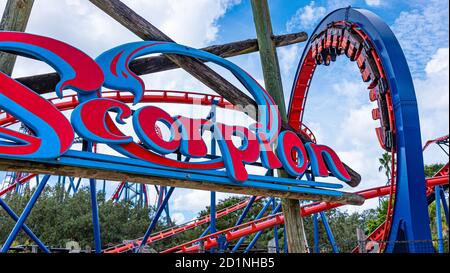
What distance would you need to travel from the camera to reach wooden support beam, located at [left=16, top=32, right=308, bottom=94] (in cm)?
476

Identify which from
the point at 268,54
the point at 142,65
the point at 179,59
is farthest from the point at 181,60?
the point at 268,54

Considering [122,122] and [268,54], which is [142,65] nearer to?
[122,122]

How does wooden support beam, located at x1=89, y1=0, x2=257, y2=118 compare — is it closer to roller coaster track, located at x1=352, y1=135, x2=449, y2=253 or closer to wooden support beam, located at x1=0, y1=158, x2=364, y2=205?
wooden support beam, located at x1=0, y1=158, x2=364, y2=205

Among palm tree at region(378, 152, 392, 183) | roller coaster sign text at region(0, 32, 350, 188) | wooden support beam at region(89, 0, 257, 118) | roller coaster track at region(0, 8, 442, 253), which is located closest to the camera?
roller coaster sign text at region(0, 32, 350, 188)

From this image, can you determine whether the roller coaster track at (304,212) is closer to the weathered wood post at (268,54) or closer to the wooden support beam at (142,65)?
the weathered wood post at (268,54)

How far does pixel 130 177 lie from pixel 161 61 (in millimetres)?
1878

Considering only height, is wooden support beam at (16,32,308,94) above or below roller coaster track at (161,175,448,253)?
above

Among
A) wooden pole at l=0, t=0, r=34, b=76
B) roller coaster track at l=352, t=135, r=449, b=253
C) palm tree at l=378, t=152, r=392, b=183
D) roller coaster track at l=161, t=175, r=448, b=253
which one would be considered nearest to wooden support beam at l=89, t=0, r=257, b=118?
wooden pole at l=0, t=0, r=34, b=76

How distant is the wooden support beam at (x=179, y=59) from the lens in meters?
5.24

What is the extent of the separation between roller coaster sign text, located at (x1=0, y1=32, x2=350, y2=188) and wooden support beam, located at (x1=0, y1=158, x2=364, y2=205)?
0.29 ft

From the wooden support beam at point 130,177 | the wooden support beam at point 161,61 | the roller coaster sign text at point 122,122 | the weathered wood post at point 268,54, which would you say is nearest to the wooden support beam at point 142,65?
the wooden support beam at point 161,61

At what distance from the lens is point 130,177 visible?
14.8 ft
